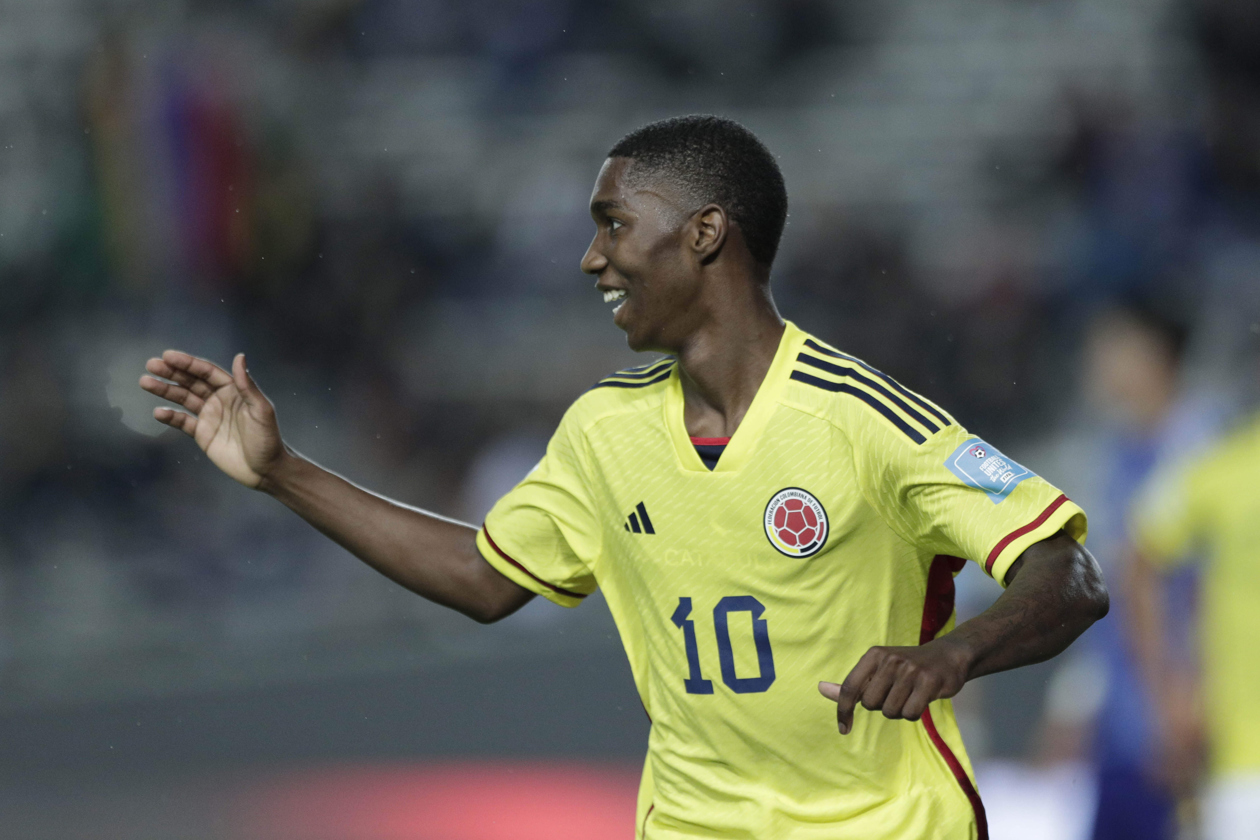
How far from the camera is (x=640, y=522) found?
2959 mm

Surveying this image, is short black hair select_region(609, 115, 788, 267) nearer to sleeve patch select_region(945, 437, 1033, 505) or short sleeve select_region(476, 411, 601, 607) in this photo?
short sleeve select_region(476, 411, 601, 607)

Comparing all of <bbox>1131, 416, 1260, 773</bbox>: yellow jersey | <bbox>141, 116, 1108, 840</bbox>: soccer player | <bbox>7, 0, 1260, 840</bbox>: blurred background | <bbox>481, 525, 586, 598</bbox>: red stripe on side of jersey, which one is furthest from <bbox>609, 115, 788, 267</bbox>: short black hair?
<bbox>7, 0, 1260, 840</bbox>: blurred background

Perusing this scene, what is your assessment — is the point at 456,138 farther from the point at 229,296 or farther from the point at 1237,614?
the point at 1237,614

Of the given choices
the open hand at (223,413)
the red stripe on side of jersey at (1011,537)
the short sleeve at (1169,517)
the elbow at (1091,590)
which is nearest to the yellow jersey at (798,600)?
the red stripe on side of jersey at (1011,537)

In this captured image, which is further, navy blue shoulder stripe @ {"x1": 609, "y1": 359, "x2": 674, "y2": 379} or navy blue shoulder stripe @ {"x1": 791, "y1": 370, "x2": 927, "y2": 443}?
navy blue shoulder stripe @ {"x1": 609, "y1": 359, "x2": 674, "y2": 379}

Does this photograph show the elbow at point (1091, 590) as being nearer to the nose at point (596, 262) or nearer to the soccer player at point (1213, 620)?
the nose at point (596, 262)

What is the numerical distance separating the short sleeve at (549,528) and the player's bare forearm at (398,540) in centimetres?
6

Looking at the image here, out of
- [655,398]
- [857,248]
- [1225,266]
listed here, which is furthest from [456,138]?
[655,398]

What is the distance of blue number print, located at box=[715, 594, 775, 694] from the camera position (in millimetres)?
2807

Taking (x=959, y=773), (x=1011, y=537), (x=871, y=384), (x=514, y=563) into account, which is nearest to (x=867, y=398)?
(x=871, y=384)

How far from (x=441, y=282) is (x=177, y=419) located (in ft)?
31.2

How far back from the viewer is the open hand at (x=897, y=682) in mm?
2105

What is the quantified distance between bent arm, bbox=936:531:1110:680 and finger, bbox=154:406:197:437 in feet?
5.59

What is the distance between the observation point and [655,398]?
121 inches
